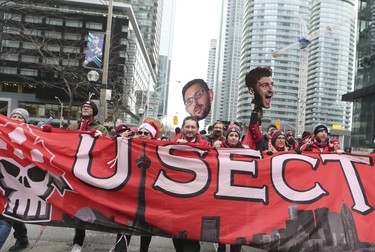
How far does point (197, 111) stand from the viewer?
10758 millimetres

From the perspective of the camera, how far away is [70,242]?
5.48 m

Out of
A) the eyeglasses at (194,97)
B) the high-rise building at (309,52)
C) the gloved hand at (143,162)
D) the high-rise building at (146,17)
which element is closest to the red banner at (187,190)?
the gloved hand at (143,162)

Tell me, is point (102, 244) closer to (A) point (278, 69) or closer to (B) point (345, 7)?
(A) point (278, 69)

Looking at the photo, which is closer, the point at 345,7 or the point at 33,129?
the point at 33,129

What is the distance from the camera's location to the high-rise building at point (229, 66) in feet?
405

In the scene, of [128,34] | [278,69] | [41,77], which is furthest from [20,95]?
[278,69]

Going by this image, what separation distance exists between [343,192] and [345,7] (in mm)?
91994

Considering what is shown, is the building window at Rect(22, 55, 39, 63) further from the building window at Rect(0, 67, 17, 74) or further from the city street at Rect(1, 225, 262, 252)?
the city street at Rect(1, 225, 262, 252)

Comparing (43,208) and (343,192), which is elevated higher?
(343,192)

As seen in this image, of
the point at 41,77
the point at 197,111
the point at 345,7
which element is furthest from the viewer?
the point at 345,7

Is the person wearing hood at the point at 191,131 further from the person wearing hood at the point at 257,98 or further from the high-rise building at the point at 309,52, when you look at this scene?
the high-rise building at the point at 309,52

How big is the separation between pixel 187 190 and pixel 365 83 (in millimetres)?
32667

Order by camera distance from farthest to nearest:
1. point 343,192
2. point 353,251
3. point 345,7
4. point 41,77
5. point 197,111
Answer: point 345,7 → point 41,77 → point 197,111 → point 343,192 → point 353,251

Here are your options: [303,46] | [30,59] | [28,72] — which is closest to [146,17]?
[30,59]
